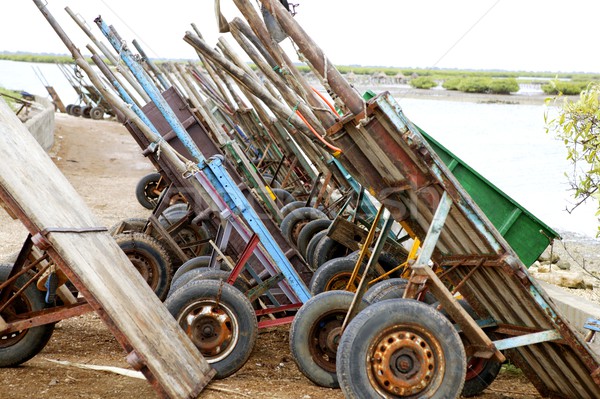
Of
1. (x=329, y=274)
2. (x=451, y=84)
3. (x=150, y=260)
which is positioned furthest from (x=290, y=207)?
(x=451, y=84)

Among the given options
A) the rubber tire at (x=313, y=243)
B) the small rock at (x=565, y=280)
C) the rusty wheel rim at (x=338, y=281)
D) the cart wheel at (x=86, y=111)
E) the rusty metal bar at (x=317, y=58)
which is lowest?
the cart wheel at (x=86, y=111)

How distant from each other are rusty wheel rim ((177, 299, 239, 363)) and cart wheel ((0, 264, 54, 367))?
45.4 inches

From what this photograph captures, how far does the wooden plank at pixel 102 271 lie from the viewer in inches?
208

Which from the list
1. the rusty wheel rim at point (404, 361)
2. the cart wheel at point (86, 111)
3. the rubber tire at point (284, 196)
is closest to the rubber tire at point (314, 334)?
the rusty wheel rim at point (404, 361)

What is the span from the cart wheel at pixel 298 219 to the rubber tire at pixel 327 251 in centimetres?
193

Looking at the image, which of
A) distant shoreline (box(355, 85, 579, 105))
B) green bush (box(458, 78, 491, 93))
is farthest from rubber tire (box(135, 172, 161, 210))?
green bush (box(458, 78, 491, 93))

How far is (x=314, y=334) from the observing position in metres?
6.71

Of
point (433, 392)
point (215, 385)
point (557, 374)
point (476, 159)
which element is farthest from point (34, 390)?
point (476, 159)

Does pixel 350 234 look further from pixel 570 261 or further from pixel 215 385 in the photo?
pixel 570 261

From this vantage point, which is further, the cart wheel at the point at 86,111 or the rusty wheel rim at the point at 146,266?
the cart wheel at the point at 86,111

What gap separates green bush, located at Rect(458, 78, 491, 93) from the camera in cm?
7988

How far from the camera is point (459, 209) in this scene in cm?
550

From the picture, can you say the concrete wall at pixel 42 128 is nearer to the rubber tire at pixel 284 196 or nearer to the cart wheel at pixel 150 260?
the rubber tire at pixel 284 196

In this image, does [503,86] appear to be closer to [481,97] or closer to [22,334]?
[481,97]
